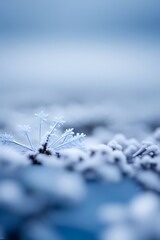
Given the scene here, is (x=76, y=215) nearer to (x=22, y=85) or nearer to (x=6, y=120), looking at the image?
(x=6, y=120)

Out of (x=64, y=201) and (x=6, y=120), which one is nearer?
(x=64, y=201)

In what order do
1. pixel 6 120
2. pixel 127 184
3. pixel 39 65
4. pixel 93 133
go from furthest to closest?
pixel 39 65 < pixel 6 120 < pixel 93 133 < pixel 127 184

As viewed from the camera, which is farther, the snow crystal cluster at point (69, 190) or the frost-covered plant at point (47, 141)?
the frost-covered plant at point (47, 141)

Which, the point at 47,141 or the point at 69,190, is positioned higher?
the point at 47,141

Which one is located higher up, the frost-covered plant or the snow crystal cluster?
the frost-covered plant

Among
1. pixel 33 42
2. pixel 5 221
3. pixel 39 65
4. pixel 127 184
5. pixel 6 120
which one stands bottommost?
pixel 5 221

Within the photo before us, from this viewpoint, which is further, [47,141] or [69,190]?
[47,141]

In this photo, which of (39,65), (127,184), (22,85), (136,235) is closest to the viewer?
(136,235)

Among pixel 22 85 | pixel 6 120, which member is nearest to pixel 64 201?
pixel 6 120

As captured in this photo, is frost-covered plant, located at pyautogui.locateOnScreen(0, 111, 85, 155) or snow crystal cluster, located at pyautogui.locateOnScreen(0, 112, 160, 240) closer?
snow crystal cluster, located at pyautogui.locateOnScreen(0, 112, 160, 240)

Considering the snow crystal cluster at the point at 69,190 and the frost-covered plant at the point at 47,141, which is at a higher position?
the frost-covered plant at the point at 47,141

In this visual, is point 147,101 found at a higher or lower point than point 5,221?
higher
